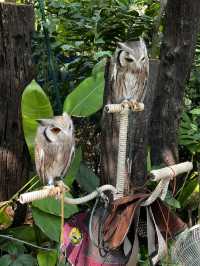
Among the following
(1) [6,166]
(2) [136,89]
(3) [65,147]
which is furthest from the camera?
(1) [6,166]

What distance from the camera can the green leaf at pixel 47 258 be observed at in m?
2.12

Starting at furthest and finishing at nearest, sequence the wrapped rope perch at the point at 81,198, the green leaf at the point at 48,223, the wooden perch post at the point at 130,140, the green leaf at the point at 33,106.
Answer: the green leaf at the point at 48,223 → the green leaf at the point at 33,106 → the wooden perch post at the point at 130,140 → the wrapped rope perch at the point at 81,198

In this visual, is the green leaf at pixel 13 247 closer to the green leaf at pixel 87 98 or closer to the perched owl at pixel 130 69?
the green leaf at pixel 87 98

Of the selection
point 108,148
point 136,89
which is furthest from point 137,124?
point 136,89

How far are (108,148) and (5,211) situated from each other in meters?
0.68

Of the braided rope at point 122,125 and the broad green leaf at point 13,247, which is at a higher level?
the braided rope at point 122,125

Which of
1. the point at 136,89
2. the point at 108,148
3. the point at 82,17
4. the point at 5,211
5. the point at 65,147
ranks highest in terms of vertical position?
the point at 82,17

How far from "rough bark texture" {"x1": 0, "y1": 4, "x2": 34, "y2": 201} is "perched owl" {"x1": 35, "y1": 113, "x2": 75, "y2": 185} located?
3.06 feet

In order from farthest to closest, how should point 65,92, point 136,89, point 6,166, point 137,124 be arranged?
point 65,92 → point 6,166 → point 137,124 → point 136,89

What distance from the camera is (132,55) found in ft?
4.40

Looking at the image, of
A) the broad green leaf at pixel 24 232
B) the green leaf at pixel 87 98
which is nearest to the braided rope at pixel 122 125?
the green leaf at pixel 87 98

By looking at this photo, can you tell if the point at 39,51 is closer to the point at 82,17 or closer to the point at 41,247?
the point at 82,17

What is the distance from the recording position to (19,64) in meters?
2.18

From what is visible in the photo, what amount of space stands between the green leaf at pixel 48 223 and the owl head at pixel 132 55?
42.3 inches
